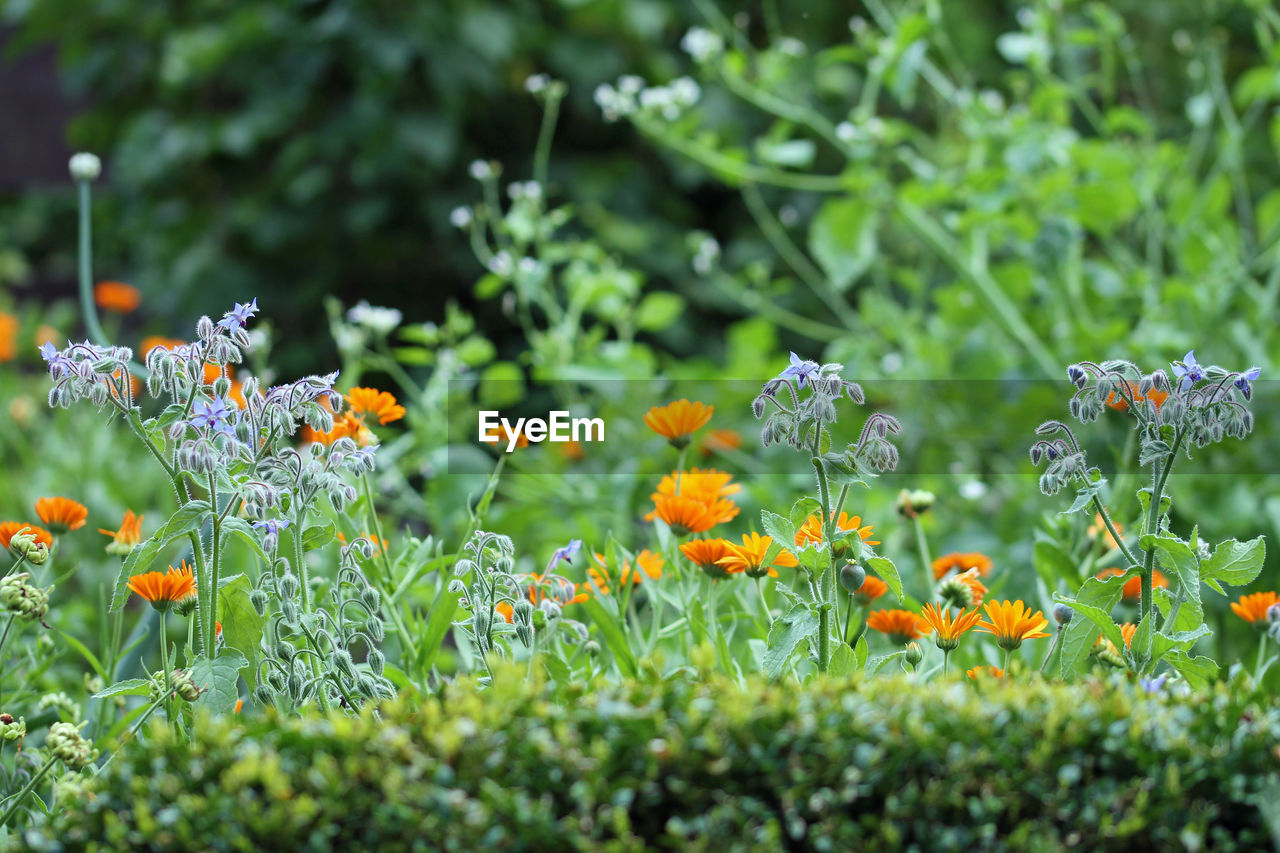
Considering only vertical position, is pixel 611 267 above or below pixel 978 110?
below

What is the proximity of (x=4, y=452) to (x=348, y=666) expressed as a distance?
11.8 feet

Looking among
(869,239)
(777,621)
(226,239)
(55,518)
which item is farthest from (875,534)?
(226,239)

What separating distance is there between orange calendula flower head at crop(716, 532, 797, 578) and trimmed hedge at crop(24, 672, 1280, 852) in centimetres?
34

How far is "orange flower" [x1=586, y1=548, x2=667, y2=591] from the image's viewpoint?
62.8 inches

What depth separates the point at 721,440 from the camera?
2910 mm

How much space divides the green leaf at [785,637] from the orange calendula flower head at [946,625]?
163mm

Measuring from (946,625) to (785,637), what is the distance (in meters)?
0.21

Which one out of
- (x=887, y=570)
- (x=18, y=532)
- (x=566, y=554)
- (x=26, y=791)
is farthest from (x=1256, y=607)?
(x=18, y=532)

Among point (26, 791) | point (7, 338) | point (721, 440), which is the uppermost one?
point (7, 338)

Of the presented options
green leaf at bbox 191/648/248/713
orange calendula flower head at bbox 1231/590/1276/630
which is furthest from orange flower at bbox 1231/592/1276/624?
green leaf at bbox 191/648/248/713

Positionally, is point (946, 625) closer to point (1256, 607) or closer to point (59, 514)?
point (1256, 607)

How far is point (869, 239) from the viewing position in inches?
120

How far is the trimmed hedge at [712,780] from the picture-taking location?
972 mm

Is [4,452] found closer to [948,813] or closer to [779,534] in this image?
[779,534]
